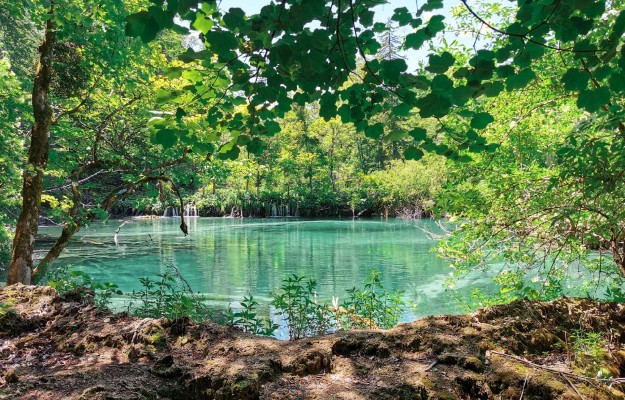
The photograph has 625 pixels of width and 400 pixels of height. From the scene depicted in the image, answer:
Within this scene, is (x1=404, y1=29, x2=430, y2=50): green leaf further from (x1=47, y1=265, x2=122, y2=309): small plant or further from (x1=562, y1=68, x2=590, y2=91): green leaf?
(x1=47, y1=265, x2=122, y2=309): small plant

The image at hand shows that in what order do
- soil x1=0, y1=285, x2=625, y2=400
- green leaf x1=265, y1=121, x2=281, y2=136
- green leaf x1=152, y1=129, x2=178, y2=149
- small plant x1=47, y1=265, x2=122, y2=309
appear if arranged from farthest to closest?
1. small plant x1=47, y1=265, x2=122, y2=309
2. green leaf x1=265, y1=121, x2=281, y2=136
3. soil x1=0, y1=285, x2=625, y2=400
4. green leaf x1=152, y1=129, x2=178, y2=149

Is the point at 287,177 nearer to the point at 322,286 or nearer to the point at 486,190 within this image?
the point at 322,286

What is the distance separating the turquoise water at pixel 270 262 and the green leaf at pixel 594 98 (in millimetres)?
5177

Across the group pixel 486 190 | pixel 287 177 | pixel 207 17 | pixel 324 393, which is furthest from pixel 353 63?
pixel 287 177

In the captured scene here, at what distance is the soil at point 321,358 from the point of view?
1734mm

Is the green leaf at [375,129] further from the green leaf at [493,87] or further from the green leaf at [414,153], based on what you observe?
the green leaf at [493,87]

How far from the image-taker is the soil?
1734 mm

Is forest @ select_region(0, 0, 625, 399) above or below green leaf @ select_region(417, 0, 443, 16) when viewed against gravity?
below

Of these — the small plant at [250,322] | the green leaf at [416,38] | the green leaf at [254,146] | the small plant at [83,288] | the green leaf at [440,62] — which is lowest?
the small plant at [250,322]

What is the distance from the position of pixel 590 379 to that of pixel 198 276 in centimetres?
1121

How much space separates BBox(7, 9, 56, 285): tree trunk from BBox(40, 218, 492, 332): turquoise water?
2210 mm

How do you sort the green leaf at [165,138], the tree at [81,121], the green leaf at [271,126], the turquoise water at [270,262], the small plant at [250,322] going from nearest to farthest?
1. the green leaf at [165,138]
2. the green leaf at [271,126]
3. the small plant at [250,322]
4. the tree at [81,121]
5. the turquoise water at [270,262]

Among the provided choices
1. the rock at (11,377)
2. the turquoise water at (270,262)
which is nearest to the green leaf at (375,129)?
the rock at (11,377)

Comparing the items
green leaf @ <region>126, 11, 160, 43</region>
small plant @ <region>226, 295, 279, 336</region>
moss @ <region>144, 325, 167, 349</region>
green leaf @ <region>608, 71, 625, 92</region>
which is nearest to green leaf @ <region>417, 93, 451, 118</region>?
green leaf @ <region>608, 71, 625, 92</region>
